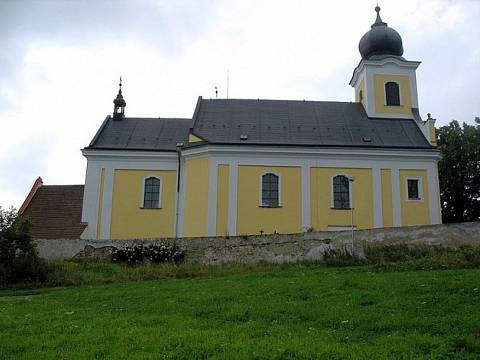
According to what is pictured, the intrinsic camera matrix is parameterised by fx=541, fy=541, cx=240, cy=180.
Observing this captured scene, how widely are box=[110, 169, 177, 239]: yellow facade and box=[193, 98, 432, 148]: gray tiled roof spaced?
323cm

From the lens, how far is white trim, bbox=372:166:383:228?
2511 cm

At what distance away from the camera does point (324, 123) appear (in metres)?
28.1

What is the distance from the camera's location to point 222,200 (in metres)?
24.8

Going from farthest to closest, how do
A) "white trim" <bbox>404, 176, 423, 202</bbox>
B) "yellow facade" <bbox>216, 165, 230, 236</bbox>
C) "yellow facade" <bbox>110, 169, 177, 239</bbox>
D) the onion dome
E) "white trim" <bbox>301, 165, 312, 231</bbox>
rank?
1. the onion dome
2. "yellow facade" <bbox>110, 169, 177, 239</bbox>
3. "white trim" <bbox>404, 176, 423, 202</bbox>
4. "white trim" <bbox>301, 165, 312, 231</bbox>
5. "yellow facade" <bbox>216, 165, 230, 236</bbox>

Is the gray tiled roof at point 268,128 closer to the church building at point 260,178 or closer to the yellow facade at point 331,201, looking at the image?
the church building at point 260,178

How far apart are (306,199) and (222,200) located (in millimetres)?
3919

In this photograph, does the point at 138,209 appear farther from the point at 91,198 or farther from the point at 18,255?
the point at 18,255

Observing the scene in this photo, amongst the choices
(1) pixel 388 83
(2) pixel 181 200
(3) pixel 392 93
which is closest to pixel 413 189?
(3) pixel 392 93

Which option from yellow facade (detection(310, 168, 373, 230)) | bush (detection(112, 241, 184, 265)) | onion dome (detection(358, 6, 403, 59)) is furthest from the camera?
onion dome (detection(358, 6, 403, 59))

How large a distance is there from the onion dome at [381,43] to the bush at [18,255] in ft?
70.4

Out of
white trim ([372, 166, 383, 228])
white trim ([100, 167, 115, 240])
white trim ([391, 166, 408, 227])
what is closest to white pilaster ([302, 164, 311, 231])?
white trim ([372, 166, 383, 228])

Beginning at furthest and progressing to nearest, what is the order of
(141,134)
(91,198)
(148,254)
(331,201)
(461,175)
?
(461,175) → (141,134) → (91,198) → (331,201) → (148,254)

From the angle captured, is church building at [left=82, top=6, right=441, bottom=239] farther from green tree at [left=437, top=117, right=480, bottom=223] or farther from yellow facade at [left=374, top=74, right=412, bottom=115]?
green tree at [left=437, top=117, right=480, bottom=223]

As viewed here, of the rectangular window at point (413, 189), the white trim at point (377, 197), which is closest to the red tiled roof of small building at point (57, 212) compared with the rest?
the white trim at point (377, 197)
